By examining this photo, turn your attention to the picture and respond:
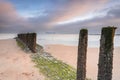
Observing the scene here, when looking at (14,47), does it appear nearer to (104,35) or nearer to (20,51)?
(20,51)

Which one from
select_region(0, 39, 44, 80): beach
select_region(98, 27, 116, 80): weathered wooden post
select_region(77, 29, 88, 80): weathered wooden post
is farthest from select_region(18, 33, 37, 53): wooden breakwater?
select_region(98, 27, 116, 80): weathered wooden post

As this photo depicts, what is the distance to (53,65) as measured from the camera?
19.3 meters

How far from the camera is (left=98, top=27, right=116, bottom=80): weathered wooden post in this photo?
34.3 ft

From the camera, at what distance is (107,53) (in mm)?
10477

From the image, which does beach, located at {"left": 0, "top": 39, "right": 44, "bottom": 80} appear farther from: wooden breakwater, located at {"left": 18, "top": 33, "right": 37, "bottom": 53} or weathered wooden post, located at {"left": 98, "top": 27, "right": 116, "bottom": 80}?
weathered wooden post, located at {"left": 98, "top": 27, "right": 116, "bottom": 80}

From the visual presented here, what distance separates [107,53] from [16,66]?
1016 centimetres

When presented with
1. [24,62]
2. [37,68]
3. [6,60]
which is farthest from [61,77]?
[6,60]

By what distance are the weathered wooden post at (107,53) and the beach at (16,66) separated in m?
6.87

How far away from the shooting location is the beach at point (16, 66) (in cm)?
1680

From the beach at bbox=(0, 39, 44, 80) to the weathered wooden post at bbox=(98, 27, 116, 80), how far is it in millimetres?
6868

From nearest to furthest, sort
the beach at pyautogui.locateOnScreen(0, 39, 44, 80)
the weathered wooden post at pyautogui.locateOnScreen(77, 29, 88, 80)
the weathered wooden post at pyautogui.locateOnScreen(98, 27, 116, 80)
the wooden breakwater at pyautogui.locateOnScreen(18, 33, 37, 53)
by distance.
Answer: the weathered wooden post at pyautogui.locateOnScreen(98, 27, 116, 80), the weathered wooden post at pyautogui.locateOnScreen(77, 29, 88, 80), the beach at pyautogui.locateOnScreen(0, 39, 44, 80), the wooden breakwater at pyautogui.locateOnScreen(18, 33, 37, 53)

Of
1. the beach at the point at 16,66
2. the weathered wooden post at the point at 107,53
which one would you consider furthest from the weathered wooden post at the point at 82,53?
the weathered wooden post at the point at 107,53

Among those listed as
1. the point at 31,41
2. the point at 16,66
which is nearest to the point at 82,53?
the point at 16,66

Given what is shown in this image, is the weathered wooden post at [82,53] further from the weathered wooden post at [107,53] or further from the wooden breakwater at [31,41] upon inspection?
the wooden breakwater at [31,41]
